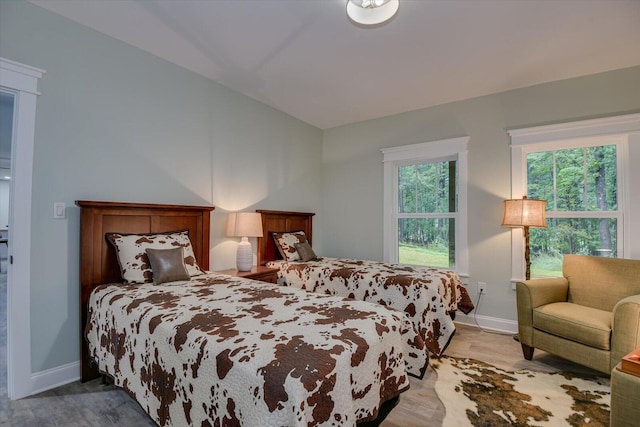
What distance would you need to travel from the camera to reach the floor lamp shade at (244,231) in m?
3.09

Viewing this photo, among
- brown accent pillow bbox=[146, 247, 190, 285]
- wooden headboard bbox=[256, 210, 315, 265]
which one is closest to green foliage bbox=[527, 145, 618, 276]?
wooden headboard bbox=[256, 210, 315, 265]

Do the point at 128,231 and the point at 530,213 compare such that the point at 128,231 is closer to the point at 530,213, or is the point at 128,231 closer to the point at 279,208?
the point at 279,208

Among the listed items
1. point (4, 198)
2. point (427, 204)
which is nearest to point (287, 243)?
point (427, 204)

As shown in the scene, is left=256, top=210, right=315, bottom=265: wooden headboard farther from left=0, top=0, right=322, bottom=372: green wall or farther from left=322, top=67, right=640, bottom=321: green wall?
left=322, top=67, right=640, bottom=321: green wall

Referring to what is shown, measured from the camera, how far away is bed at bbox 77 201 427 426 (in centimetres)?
107

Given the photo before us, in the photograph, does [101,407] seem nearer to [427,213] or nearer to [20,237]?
[20,237]

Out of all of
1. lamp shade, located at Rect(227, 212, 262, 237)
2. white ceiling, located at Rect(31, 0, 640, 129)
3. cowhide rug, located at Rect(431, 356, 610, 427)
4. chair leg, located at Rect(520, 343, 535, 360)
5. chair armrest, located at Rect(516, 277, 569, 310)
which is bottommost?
cowhide rug, located at Rect(431, 356, 610, 427)

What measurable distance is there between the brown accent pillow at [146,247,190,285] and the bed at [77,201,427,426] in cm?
3

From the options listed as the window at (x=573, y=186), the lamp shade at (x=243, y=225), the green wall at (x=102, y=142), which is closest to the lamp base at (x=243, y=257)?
the lamp shade at (x=243, y=225)

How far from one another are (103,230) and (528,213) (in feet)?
12.4

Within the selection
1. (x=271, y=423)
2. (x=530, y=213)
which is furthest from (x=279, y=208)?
(x=271, y=423)

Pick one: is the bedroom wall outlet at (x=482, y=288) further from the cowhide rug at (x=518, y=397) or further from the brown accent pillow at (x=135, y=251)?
the brown accent pillow at (x=135, y=251)

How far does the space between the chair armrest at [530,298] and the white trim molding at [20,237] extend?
3.74 metres

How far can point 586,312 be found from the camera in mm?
2338
